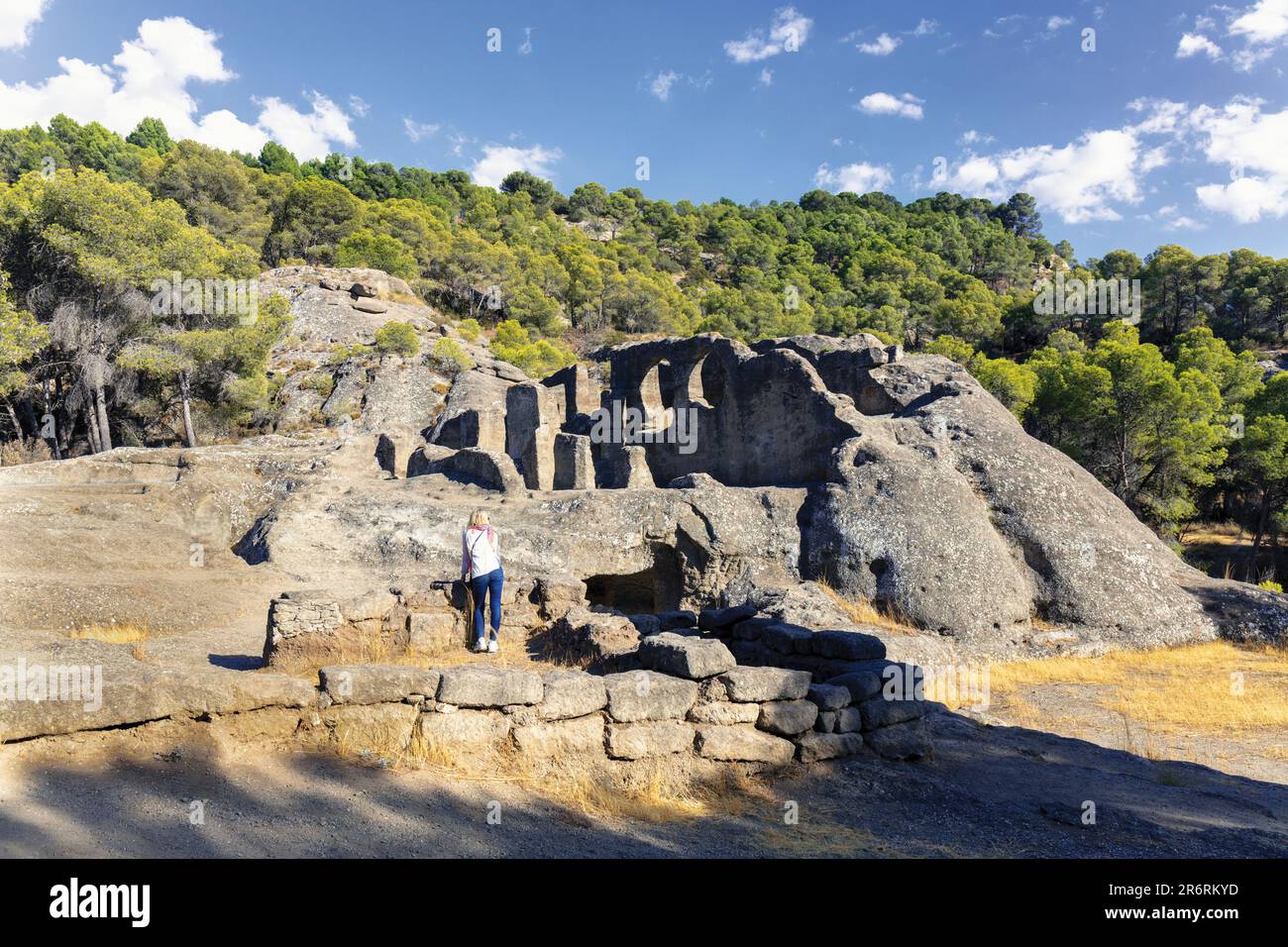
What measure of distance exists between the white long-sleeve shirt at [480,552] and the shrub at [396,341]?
31.5 meters

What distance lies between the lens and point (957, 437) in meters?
17.6

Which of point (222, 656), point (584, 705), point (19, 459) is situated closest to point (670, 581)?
point (222, 656)

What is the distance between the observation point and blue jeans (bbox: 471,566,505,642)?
912 centimetres

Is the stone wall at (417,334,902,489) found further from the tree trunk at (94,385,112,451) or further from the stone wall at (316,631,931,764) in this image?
the stone wall at (316,631,931,764)

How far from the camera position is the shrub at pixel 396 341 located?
128ft

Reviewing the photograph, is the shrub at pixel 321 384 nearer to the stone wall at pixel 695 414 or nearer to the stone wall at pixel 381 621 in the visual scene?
the stone wall at pixel 695 414

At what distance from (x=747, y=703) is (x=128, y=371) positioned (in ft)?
88.6

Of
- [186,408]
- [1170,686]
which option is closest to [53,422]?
[186,408]

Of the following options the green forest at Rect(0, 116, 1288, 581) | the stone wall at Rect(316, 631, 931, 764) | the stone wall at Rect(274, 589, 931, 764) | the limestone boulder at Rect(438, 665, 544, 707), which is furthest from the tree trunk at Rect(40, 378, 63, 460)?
the limestone boulder at Rect(438, 665, 544, 707)

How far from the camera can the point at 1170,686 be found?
11.9 meters

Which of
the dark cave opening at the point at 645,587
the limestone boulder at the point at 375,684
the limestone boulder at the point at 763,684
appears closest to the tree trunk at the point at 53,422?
the dark cave opening at the point at 645,587

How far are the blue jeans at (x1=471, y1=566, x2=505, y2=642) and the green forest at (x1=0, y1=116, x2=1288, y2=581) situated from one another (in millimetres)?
19085

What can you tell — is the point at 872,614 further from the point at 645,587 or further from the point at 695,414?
the point at 695,414

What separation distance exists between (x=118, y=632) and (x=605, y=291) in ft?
173
